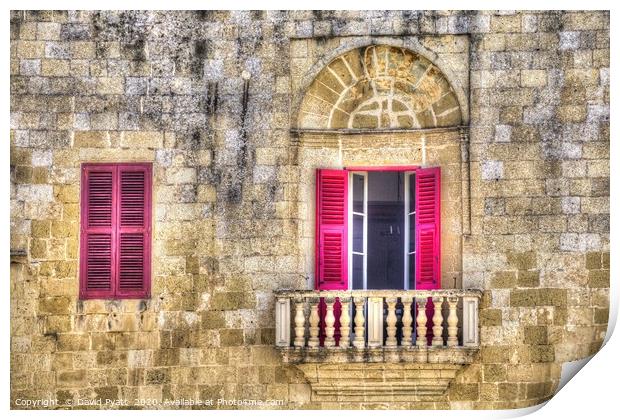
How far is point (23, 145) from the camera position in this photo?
1836 cm

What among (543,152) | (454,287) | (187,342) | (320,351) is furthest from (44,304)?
(543,152)

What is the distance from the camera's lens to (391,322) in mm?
17734

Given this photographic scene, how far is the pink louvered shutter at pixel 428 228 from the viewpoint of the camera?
18297 millimetres

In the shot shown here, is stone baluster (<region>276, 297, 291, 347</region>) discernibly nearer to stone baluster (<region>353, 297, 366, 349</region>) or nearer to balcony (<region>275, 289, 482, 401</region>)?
balcony (<region>275, 289, 482, 401</region>)

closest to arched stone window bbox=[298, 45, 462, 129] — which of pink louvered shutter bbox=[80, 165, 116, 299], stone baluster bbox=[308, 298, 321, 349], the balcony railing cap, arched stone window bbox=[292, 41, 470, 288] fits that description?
arched stone window bbox=[292, 41, 470, 288]

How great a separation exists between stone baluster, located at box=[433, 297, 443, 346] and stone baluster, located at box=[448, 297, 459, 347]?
0.11 meters

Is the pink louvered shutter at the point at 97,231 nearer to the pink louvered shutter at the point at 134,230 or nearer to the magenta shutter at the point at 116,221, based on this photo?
the magenta shutter at the point at 116,221

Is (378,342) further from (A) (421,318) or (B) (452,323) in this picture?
(B) (452,323)

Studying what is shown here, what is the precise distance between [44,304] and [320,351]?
11.2ft

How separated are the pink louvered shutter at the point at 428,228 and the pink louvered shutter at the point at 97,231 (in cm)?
376

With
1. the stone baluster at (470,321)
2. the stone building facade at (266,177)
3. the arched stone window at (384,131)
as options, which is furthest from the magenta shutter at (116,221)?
the stone baluster at (470,321)

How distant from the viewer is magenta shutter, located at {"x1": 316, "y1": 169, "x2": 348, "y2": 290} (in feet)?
60.5

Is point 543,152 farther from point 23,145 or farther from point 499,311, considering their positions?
point 23,145

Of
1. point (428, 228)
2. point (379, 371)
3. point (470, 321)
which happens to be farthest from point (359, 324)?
point (428, 228)
